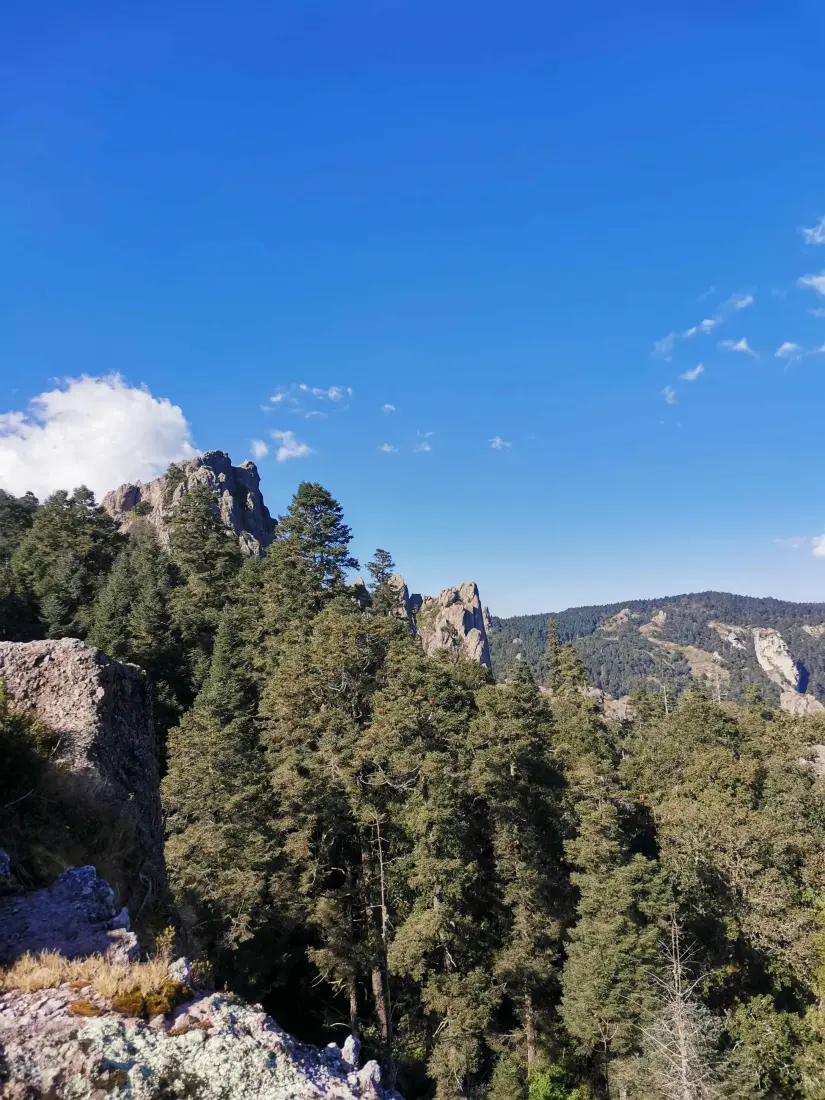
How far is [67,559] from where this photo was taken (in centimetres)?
4769

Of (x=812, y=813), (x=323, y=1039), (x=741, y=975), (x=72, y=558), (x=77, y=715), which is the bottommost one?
(x=741, y=975)

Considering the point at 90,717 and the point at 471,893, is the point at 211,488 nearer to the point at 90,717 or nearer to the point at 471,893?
the point at 471,893

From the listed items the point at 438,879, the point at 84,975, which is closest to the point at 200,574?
the point at 438,879

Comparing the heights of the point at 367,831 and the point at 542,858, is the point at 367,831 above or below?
above

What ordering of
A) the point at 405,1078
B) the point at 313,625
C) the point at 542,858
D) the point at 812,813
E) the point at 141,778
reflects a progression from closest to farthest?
1. the point at 141,778
2. the point at 405,1078
3. the point at 542,858
4. the point at 313,625
5. the point at 812,813

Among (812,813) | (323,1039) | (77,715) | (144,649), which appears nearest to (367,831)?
(323,1039)

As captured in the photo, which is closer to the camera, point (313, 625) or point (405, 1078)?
point (405, 1078)

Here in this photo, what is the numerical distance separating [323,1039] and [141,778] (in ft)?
64.0

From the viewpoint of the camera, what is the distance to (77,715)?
10789mm

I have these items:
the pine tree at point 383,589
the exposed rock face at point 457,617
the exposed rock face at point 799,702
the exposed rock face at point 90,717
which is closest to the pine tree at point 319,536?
the pine tree at point 383,589

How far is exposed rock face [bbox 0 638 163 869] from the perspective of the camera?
10.2 meters

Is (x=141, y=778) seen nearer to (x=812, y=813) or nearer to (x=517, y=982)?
(x=517, y=982)

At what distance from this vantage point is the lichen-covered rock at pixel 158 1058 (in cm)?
480

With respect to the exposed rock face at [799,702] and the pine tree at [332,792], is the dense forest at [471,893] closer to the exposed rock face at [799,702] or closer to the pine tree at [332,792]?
the pine tree at [332,792]
